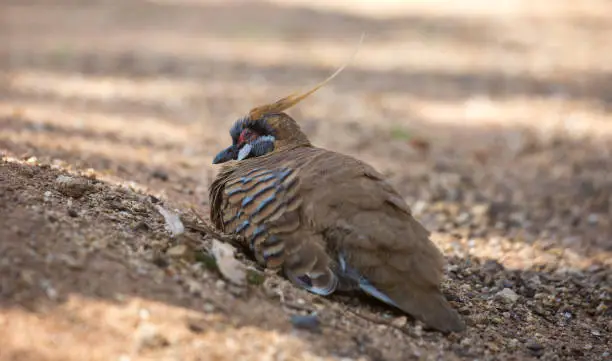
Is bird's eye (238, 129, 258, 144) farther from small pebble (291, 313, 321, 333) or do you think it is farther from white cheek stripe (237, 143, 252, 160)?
small pebble (291, 313, 321, 333)

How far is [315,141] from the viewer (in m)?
7.39

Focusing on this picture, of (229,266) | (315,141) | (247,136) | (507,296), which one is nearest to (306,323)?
(229,266)

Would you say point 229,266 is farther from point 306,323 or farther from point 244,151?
point 244,151

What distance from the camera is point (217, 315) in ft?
10.6

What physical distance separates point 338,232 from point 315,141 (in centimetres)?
380

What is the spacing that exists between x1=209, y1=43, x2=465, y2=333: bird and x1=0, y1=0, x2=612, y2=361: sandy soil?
0.12m

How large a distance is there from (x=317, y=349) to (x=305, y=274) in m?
0.55

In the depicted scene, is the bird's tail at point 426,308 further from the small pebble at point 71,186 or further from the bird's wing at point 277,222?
the small pebble at point 71,186

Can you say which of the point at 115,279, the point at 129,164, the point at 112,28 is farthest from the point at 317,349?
the point at 112,28

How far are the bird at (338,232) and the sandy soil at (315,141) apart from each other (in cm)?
12

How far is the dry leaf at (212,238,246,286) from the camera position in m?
3.49

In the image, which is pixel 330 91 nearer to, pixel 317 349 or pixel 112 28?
pixel 112 28

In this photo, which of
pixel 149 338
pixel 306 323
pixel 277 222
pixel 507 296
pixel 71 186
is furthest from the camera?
pixel 507 296

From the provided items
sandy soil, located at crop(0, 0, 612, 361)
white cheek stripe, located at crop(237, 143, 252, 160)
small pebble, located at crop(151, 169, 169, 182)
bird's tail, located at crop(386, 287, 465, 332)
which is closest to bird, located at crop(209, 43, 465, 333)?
bird's tail, located at crop(386, 287, 465, 332)
